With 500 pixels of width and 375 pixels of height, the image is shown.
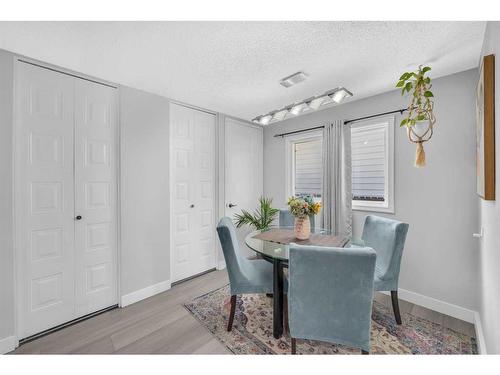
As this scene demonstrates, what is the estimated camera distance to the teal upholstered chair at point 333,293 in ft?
4.36

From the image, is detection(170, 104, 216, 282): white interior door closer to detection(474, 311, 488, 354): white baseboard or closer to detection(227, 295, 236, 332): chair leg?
detection(227, 295, 236, 332): chair leg

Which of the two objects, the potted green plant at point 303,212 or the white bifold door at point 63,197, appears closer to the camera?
the white bifold door at point 63,197

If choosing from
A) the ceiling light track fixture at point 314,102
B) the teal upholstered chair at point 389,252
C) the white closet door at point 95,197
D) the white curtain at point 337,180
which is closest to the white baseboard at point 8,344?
the white closet door at point 95,197

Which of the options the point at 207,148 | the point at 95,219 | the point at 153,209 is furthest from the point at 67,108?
the point at 207,148

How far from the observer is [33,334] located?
6.30 ft

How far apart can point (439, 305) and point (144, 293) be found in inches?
123

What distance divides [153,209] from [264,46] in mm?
2086

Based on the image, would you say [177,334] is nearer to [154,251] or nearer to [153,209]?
[154,251]

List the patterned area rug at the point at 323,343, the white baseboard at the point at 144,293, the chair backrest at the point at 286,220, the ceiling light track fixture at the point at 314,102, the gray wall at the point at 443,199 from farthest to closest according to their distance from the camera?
the chair backrest at the point at 286,220 → the white baseboard at the point at 144,293 → the ceiling light track fixture at the point at 314,102 → the gray wall at the point at 443,199 → the patterned area rug at the point at 323,343

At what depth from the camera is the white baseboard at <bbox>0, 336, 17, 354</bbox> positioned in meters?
1.72

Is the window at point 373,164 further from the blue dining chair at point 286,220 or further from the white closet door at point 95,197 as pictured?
the white closet door at point 95,197

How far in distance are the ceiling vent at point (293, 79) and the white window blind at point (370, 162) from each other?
116 cm

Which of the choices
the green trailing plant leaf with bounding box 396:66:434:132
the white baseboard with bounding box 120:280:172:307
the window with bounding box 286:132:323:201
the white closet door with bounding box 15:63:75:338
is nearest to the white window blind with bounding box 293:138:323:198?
the window with bounding box 286:132:323:201

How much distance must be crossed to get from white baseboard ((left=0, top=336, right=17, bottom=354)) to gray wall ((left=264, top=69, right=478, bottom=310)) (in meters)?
3.62
